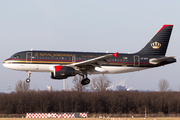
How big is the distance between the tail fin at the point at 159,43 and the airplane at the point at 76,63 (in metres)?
1.48

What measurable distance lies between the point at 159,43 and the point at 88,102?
3700cm

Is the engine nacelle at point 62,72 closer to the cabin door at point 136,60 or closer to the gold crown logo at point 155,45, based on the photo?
the cabin door at point 136,60

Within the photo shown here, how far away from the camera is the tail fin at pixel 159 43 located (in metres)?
46.5

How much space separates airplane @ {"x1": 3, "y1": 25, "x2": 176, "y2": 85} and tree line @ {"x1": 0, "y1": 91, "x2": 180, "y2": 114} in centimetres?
3500

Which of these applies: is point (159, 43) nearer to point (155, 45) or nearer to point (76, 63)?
point (155, 45)

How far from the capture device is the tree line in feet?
253

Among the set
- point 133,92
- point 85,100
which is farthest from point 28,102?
point 133,92

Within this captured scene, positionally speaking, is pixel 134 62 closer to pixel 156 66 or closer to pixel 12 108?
pixel 156 66

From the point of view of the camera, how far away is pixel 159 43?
4725 centimetres

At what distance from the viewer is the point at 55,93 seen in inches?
3209

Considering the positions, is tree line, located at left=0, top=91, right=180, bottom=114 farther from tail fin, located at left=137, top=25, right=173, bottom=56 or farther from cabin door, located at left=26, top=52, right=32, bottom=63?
cabin door, located at left=26, top=52, right=32, bottom=63

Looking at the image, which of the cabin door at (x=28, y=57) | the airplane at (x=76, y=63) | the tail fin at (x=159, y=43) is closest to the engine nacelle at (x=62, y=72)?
the airplane at (x=76, y=63)

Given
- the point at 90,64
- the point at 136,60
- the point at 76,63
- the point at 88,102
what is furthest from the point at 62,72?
the point at 88,102

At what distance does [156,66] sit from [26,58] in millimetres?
20039
